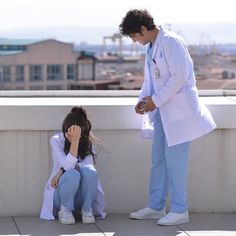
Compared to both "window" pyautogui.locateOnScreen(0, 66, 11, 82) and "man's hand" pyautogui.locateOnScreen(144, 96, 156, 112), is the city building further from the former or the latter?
"man's hand" pyautogui.locateOnScreen(144, 96, 156, 112)

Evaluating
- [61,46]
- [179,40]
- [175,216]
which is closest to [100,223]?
[175,216]

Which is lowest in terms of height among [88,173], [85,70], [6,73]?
[85,70]

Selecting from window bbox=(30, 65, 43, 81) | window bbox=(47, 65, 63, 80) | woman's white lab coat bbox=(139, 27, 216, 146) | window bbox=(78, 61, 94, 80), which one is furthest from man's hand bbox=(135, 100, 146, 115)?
window bbox=(78, 61, 94, 80)

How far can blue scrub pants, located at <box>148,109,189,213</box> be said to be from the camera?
5730 mm

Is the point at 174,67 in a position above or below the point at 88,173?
above

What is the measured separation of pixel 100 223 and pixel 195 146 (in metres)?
1.02

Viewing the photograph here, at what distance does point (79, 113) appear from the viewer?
5.82 metres

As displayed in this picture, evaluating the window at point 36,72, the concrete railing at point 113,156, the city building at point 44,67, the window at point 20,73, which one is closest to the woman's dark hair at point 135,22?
the concrete railing at point 113,156

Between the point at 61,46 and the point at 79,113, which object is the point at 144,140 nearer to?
the point at 79,113

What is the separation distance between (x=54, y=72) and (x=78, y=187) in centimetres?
6582

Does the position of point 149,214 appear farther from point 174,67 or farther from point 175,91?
point 174,67

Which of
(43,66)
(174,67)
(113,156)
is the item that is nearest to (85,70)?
(43,66)

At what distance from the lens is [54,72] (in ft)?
234

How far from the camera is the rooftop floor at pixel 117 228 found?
564cm
